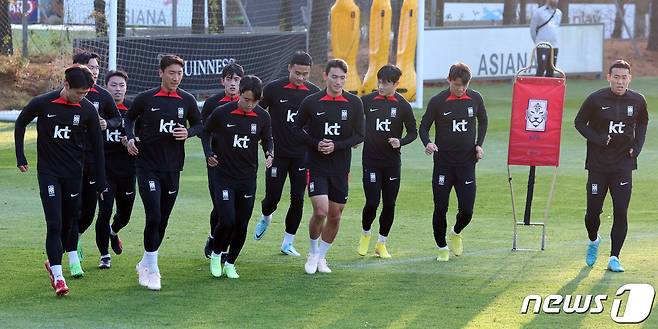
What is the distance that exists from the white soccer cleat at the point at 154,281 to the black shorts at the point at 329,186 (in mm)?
1680

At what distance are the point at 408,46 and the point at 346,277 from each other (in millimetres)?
18087

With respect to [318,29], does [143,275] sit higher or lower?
lower

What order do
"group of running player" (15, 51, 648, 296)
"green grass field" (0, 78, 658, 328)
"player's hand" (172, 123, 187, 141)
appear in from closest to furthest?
"green grass field" (0, 78, 658, 328)
"group of running player" (15, 51, 648, 296)
"player's hand" (172, 123, 187, 141)

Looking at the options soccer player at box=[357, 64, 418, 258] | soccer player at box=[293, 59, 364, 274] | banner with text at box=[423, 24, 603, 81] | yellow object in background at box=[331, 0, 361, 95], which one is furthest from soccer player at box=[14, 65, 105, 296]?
banner with text at box=[423, 24, 603, 81]

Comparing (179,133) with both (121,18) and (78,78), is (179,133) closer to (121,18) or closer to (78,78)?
(78,78)

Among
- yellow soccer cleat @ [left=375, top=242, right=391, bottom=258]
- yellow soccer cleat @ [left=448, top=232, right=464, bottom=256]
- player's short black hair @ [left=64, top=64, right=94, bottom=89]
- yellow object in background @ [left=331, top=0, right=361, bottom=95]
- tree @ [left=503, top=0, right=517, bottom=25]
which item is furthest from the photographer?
tree @ [left=503, top=0, right=517, bottom=25]

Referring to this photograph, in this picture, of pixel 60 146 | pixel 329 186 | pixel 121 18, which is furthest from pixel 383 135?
pixel 121 18

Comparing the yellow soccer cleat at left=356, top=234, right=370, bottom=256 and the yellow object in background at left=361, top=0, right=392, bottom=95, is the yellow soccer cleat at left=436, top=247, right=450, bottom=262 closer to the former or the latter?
the yellow soccer cleat at left=356, top=234, right=370, bottom=256

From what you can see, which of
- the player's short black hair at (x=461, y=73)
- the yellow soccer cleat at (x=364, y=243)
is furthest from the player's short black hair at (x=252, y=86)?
the yellow soccer cleat at (x=364, y=243)

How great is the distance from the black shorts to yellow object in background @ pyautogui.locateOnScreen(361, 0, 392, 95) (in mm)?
17329

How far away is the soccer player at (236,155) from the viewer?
11.2m

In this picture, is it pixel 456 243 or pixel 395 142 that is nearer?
pixel 395 142

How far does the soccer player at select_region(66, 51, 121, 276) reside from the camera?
11.2 m

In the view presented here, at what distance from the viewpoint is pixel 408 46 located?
2909 cm
